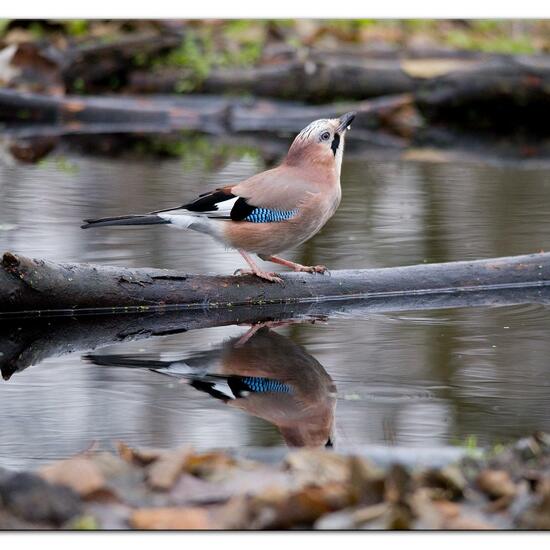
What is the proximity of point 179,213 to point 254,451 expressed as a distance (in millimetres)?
2532

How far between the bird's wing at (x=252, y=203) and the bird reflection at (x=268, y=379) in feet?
1.92

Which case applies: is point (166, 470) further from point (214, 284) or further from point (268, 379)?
point (214, 284)

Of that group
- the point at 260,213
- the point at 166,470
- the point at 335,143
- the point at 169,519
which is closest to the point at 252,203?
the point at 260,213

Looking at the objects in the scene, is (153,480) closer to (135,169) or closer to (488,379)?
(488,379)

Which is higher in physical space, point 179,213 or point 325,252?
point 179,213

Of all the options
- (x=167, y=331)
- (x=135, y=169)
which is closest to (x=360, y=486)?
(x=167, y=331)

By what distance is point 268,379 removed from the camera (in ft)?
18.0

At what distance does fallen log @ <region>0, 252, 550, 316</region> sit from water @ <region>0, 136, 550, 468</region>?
0.72 ft

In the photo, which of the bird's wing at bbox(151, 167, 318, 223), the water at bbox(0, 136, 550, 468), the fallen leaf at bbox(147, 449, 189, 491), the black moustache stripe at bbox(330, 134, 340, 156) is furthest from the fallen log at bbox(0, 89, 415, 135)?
the fallen leaf at bbox(147, 449, 189, 491)

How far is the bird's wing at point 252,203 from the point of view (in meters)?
6.32

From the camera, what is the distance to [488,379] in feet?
17.9

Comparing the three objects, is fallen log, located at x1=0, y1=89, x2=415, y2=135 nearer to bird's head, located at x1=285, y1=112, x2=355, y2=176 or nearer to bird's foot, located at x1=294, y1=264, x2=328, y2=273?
bird's head, located at x1=285, y1=112, x2=355, y2=176

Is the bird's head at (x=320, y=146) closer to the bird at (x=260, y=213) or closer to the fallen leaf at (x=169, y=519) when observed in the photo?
the bird at (x=260, y=213)

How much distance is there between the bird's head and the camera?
664 centimetres
